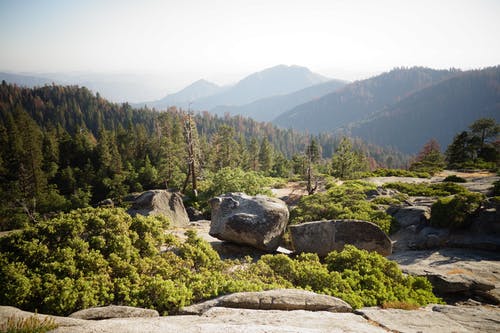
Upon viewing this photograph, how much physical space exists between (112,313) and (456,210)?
68.5 feet

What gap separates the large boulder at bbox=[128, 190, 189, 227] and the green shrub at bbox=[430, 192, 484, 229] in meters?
20.4

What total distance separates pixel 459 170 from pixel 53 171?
88989 millimetres

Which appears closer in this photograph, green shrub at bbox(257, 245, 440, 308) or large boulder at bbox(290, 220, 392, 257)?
green shrub at bbox(257, 245, 440, 308)

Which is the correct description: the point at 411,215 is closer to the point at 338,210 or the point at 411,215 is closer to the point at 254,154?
the point at 338,210

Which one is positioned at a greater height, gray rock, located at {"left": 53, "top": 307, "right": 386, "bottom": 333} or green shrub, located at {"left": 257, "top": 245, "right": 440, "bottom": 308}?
gray rock, located at {"left": 53, "top": 307, "right": 386, "bottom": 333}

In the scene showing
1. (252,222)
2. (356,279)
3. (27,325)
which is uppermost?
(27,325)

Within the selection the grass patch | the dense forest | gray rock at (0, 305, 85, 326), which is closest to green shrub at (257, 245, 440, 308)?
the grass patch

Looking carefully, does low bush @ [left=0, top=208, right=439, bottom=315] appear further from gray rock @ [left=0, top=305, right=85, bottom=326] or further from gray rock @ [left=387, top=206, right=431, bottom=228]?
gray rock @ [left=387, top=206, right=431, bottom=228]

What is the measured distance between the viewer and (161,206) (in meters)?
23.4

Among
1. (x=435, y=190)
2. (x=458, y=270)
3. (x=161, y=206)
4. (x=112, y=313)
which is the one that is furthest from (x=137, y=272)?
(x=435, y=190)

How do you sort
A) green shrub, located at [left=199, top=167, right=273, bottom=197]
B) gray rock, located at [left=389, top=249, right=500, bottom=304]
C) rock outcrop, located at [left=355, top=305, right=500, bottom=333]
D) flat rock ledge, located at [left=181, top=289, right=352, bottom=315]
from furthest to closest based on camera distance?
green shrub, located at [left=199, top=167, right=273, bottom=197], gray rock, located at [left=389, top=249, right=500, bottom=304], flat rock ledge, located at [left=181, top=289, right=352, bottom=315], rock outcrop, located at [left=355, top=305, right=500, bottom=333]

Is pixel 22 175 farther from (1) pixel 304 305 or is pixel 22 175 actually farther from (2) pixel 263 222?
(1) pixel 304 305

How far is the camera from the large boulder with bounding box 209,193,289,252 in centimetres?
1508

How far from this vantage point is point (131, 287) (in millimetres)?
8680
